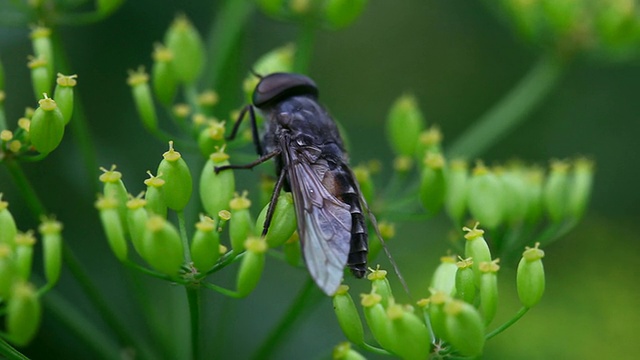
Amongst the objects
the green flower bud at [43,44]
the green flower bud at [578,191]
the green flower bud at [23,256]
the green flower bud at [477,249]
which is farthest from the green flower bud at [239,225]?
the green flower bud at [578,191]

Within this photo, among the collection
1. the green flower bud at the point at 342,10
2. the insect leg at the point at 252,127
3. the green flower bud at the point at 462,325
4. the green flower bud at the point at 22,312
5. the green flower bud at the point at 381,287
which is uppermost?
the green flower bud at the point at 342,10

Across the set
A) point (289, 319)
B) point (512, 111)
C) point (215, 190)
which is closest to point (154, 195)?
point (215, 190)

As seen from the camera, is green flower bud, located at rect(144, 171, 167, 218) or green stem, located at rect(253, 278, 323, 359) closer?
green flower bud, located at rect(144, 171, 167, 218)

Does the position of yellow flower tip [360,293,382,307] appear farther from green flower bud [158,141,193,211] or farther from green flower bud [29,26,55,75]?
green flower bud [29,26,55,75]

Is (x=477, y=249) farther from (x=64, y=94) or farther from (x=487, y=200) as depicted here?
(x=64, y=94)

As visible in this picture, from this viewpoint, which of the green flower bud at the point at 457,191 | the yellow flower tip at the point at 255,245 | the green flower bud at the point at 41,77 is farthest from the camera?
the green flower bud at the point at 457,191

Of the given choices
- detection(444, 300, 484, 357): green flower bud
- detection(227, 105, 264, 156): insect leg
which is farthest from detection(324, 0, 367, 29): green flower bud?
detection(444, 300, 484, 357): green flower bud

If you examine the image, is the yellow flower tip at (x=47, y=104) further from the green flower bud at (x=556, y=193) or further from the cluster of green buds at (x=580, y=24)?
the cluster of green buds at (x=580, y=24)
